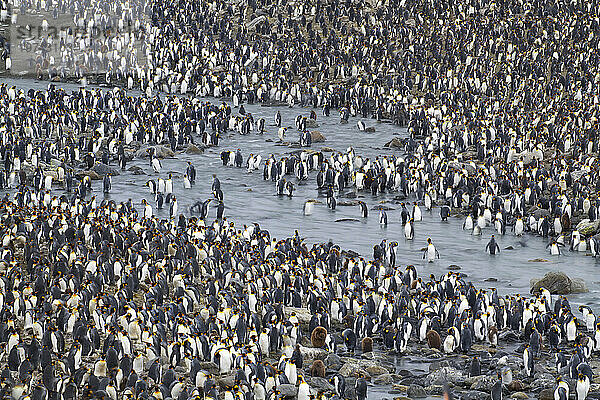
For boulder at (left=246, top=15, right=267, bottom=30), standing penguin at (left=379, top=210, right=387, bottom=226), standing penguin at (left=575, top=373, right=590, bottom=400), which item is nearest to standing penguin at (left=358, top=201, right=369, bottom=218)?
standing penguin at (left=379, top=210, right=387, bottom=226)

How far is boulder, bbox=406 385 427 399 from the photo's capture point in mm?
15055

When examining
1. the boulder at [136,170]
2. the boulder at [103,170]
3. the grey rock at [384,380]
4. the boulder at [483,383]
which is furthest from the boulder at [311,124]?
the boulder at [483,383]

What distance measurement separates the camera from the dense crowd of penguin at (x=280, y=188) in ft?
52.0

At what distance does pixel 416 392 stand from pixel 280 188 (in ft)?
47.2

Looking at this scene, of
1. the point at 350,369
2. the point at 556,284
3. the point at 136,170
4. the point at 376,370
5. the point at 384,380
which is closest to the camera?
the point at 384,380

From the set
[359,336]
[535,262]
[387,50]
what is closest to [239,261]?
[359,336]

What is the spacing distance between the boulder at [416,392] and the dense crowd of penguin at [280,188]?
3.07ft

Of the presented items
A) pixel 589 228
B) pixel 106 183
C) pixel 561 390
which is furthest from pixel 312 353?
pixel 106 183

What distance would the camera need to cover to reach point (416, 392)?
15.1 m

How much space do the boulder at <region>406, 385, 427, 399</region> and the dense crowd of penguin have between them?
0.94 metres

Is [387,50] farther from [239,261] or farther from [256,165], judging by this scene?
[239,261]

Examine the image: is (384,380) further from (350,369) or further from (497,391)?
(497,391)

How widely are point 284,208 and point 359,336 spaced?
10308 millimetres

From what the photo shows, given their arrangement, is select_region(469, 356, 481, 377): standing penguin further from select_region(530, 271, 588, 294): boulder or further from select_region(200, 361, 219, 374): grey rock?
select_region(530, 271, 588, 294): boulder
